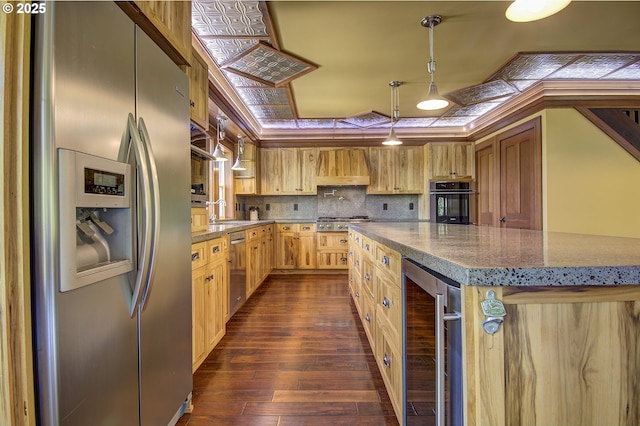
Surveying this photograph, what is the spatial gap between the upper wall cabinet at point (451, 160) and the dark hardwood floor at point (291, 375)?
333cm

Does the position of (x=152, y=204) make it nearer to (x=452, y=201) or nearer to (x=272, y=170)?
(x=272, y=170)

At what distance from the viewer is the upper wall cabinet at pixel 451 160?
209 inches

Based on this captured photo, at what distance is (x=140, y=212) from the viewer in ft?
3.39

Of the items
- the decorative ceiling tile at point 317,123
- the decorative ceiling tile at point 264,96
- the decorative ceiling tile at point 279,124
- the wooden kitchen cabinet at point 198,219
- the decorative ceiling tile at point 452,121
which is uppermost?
the decorative ceiling tile at point 452,121

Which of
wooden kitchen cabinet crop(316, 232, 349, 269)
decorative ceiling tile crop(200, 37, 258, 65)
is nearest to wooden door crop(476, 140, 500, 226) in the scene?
wooden kitchen cabinet crop(316, 232, 349, 269)

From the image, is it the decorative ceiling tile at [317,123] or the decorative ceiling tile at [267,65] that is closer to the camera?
the decorative ceiling tile at [267,65]

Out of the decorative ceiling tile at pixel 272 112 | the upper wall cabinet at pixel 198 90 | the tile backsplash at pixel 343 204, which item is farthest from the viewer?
the tile backsplash at pixel 343 204

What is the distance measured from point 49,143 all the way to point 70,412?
0.71m

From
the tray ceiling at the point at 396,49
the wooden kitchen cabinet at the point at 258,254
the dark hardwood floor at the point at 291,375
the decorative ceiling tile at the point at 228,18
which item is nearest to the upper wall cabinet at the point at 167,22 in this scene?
the decorative ceiling tile at the point at 228,18

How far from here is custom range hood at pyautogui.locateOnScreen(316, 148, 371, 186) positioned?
17.7 ft

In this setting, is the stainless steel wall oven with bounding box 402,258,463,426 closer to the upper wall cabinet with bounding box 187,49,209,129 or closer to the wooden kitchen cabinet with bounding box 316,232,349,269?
the upper wall cabinet with bounding box 187,49,209,129

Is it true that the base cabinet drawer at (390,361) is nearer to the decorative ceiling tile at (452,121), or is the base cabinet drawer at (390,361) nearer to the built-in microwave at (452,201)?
the built-in microwave at (452,201)

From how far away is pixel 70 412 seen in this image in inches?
31.2

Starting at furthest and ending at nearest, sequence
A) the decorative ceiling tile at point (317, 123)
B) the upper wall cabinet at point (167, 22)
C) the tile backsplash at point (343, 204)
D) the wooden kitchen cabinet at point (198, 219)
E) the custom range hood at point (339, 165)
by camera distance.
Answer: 1. the tile backsplash at point (343, 204)
2. the custom range hood at point (339, 165)
3. the decorative ceiling tile at point (317, 123)
4. the wooden kitchen cabinet at point (198, 219)
5. the upper wall cabinet at point (167, 22)
